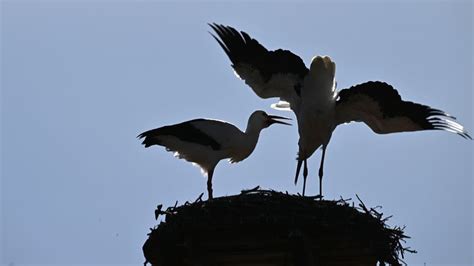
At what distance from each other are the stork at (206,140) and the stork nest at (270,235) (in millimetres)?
2104

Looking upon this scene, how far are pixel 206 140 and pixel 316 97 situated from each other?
3.93 ft

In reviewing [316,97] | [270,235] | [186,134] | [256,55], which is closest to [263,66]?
[256,55]

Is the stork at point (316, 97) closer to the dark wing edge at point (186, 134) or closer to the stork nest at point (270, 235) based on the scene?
the dark wing edge at point (186, 134)

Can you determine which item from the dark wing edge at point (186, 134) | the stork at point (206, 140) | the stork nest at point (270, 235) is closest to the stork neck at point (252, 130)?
the stork at point (206, 140)

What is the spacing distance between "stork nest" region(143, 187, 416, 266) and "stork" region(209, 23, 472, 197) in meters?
2.04

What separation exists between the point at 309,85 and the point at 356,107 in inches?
20.7

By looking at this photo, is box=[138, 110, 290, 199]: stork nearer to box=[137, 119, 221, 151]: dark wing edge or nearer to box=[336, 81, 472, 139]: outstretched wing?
box=[137, 119, 221, 151]: dark wing edge

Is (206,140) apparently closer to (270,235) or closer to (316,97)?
(316,97)

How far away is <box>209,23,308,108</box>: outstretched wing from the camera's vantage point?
952 centimetres

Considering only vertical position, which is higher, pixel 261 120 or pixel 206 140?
pixel 261 120

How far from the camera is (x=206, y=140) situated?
30.4 feet

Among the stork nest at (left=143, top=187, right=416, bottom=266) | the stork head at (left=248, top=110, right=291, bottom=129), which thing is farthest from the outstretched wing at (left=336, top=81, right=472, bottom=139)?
the stork nest at (left=143, top=187, right=416, bottom=266)

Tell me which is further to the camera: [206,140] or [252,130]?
[252,130]

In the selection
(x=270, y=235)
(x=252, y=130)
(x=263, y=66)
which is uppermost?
(x=263, y=66)
